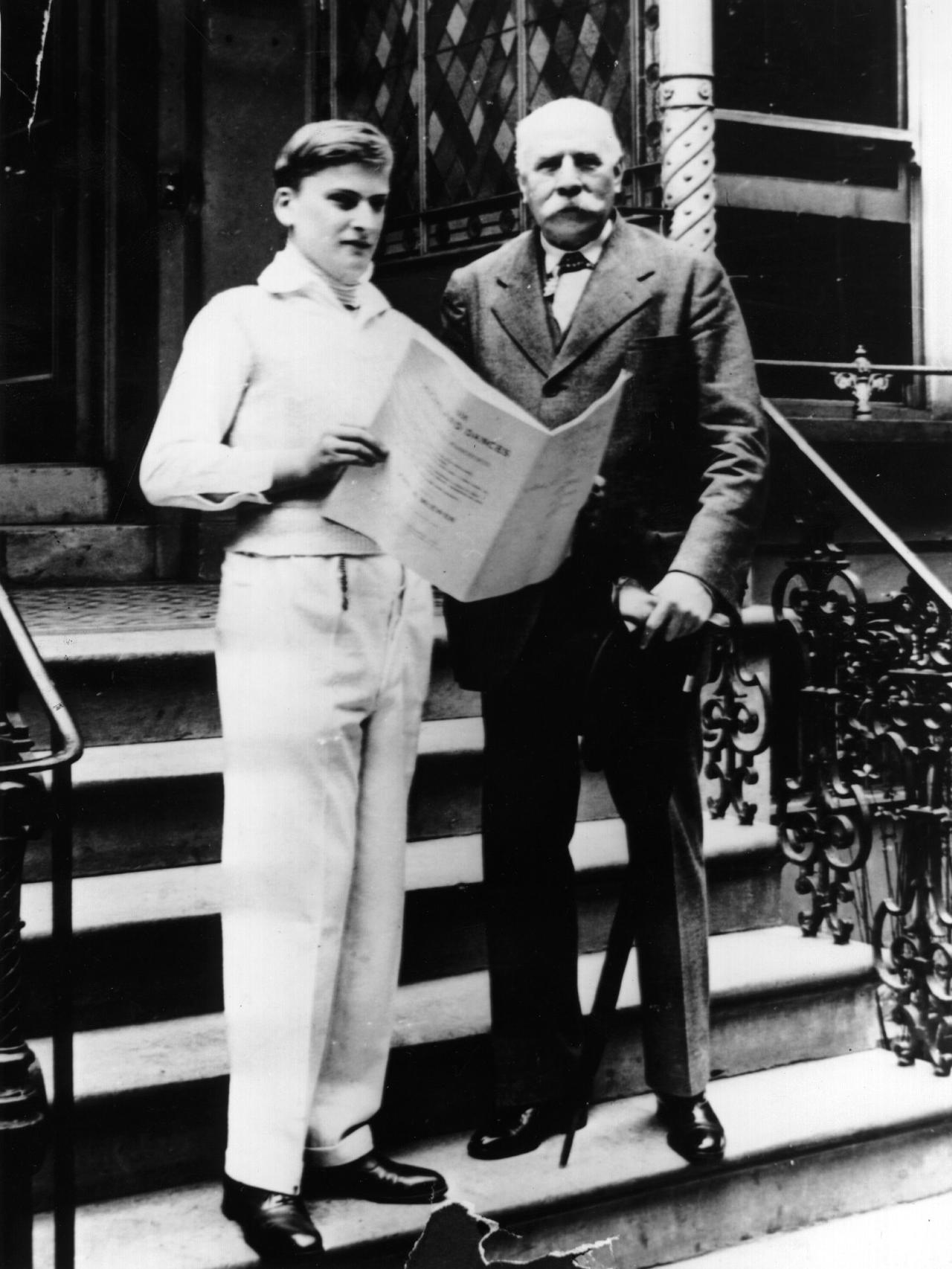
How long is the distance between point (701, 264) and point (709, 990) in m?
1.54

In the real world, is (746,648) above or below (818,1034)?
above

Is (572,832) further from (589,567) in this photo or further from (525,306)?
(525,306)

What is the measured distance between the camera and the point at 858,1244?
9.35 feet

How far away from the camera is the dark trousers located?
8.22 ft

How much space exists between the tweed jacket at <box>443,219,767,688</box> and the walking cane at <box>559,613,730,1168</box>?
21cm

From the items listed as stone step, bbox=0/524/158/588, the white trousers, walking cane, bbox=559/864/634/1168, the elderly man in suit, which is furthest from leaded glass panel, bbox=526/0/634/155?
walking cane, bbox=559/864/634/1168

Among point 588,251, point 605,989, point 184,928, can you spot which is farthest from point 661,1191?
point 588,251

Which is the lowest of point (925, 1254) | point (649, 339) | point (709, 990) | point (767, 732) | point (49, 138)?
point (925, 1254)

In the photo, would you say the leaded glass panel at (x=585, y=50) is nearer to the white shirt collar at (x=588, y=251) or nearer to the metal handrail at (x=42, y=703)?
the white shirt collar at (x=588, y=251)

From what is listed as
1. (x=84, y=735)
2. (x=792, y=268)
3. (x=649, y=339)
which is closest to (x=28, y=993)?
(x=84, y=735)

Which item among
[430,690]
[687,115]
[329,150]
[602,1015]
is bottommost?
[602,1015]

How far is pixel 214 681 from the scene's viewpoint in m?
3.06

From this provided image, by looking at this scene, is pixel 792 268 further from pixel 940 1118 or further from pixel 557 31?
pixel 940 1118

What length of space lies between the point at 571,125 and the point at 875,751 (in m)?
1.78
